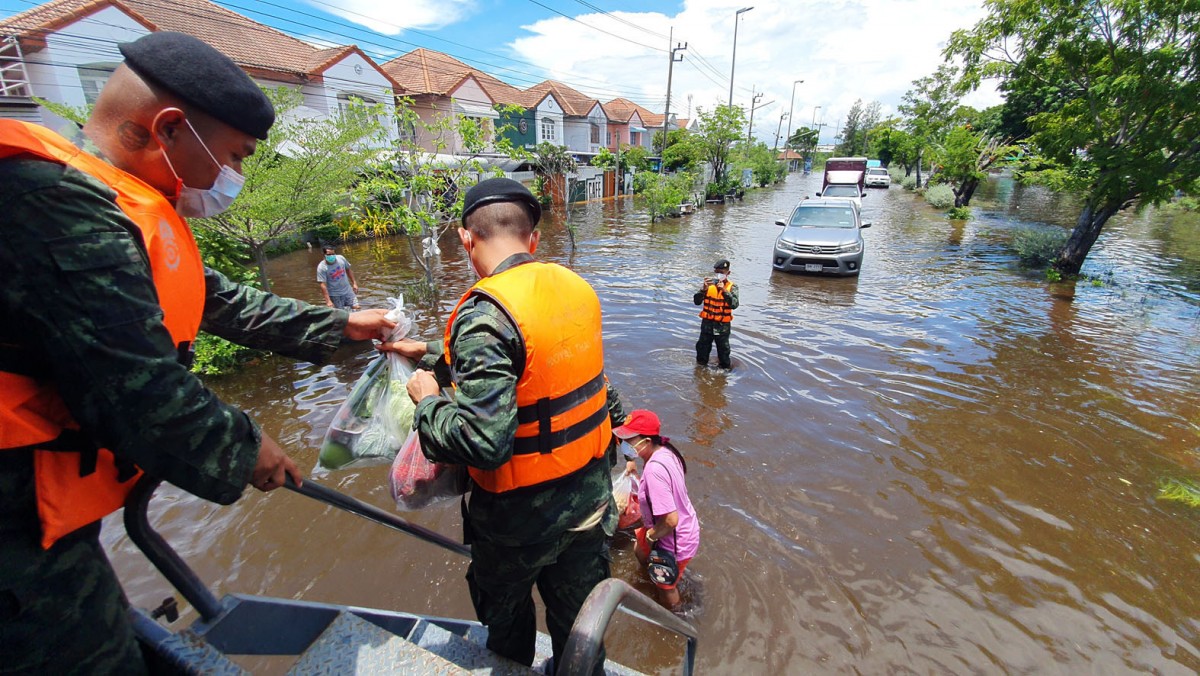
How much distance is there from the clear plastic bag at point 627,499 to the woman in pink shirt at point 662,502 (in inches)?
10.8

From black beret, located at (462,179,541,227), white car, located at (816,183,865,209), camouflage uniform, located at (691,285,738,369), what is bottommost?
camouflage uniform, located at (691,285,738,369)

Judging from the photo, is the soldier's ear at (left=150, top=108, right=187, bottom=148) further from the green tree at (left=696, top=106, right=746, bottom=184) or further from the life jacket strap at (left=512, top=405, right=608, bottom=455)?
the green tree at (left=696, top=106, right=746, bottom=184)

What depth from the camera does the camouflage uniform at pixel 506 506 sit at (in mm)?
1558

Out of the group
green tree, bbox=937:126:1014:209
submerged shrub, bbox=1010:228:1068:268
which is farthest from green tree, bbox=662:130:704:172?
submerged shrub, bbox=1010:228:1068:268

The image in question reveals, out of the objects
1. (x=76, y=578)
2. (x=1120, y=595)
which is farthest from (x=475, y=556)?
(x=1120, y=595)

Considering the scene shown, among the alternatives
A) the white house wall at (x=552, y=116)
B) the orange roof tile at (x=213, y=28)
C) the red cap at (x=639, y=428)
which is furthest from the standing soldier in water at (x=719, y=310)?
the white house wall at (x=552, y=116)

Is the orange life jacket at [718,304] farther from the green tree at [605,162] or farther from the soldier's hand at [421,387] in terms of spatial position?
the green tree at [605,162]

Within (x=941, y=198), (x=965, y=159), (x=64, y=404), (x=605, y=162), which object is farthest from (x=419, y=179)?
(x=941, y=198)

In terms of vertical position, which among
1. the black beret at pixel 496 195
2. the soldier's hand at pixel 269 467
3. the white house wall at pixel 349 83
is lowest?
the soldier's hand at pixel 269 467

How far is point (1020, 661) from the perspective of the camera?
3090 mm

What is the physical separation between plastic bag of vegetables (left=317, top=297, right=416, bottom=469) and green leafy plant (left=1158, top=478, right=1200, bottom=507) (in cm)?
629

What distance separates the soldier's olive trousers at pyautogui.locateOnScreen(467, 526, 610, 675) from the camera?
188 cm

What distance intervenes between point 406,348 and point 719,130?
31140 millimetres

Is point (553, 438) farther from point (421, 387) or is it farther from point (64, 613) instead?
point (64, 613)
